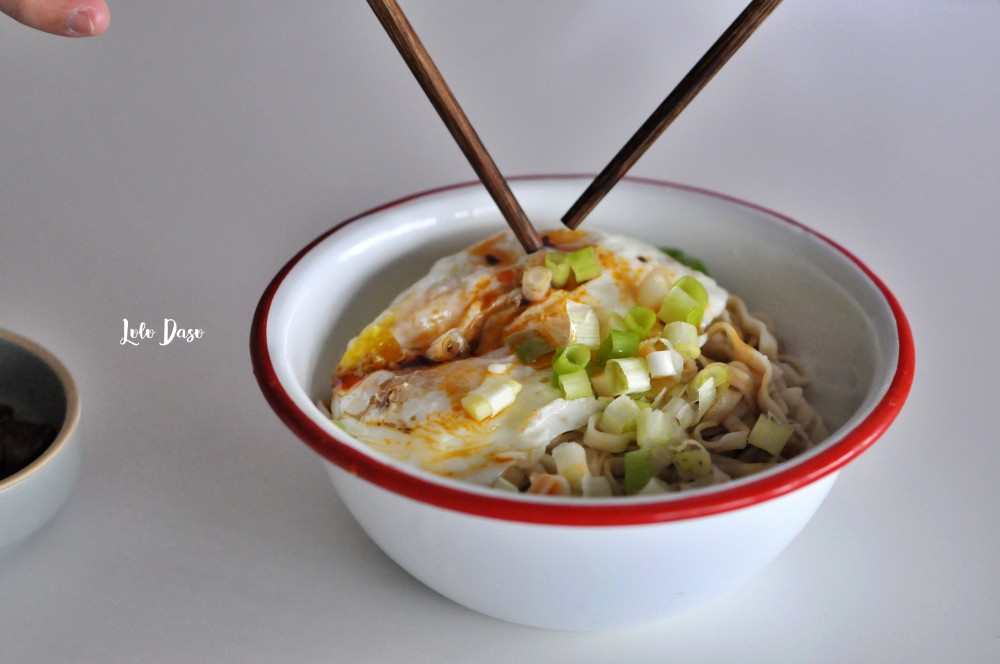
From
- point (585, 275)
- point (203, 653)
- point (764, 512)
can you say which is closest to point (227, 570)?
point (203, 653)

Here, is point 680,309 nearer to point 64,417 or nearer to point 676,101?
point 676,101

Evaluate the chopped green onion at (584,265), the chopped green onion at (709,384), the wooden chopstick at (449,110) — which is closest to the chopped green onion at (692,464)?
the chopped green onion at (709,384)

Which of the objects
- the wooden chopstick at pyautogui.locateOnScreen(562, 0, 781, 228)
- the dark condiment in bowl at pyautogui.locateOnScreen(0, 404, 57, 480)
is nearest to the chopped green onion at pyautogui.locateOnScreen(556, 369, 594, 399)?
the wooden chopstick at pyautogui.locateOnScreen(562, 0, 781, 228)

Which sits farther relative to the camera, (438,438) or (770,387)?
(770,387)

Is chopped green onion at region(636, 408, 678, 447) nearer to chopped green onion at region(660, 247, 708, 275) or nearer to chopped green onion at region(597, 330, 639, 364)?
chopped green onion at region(597, 330, 639, 364)

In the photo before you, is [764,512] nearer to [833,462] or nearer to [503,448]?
[833,462]
